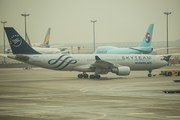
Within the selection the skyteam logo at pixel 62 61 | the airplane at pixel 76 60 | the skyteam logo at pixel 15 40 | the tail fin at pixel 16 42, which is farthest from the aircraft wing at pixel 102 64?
the skyteam logo at pixel 15 40

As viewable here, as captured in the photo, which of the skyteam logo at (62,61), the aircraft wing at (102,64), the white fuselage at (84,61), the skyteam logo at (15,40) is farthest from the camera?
the skyteam logo at (62,61)

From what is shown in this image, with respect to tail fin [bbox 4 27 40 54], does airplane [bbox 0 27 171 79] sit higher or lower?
lower

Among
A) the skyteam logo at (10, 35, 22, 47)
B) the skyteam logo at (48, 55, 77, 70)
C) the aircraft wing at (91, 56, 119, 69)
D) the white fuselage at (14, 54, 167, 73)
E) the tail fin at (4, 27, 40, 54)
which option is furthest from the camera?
the skyteam logo at (48, 55, 77, 70)

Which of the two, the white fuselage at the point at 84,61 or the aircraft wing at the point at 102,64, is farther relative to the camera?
the white fuselage at the point at 84,61

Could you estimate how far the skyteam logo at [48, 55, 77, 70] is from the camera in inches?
1576

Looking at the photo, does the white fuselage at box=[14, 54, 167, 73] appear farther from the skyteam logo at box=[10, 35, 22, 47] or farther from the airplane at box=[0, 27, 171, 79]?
the skyteam logo at box=[10, 35, 22, 47]

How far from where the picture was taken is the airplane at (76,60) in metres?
38.9

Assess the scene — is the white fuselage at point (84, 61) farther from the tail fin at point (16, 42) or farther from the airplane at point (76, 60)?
the tail fin at point (16, 42)

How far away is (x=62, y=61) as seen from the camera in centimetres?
4028

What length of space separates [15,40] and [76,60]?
915 cm

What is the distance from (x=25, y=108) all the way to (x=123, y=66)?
982 inches

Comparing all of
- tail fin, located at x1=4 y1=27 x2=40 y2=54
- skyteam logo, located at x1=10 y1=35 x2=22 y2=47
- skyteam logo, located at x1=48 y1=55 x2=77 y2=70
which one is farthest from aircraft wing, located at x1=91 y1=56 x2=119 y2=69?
skyteam logo, located at x1=10 y1=35 x2=22 y2=47

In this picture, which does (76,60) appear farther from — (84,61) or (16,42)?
(16,42)

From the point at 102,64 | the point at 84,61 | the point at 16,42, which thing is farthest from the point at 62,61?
the point at 16,42
